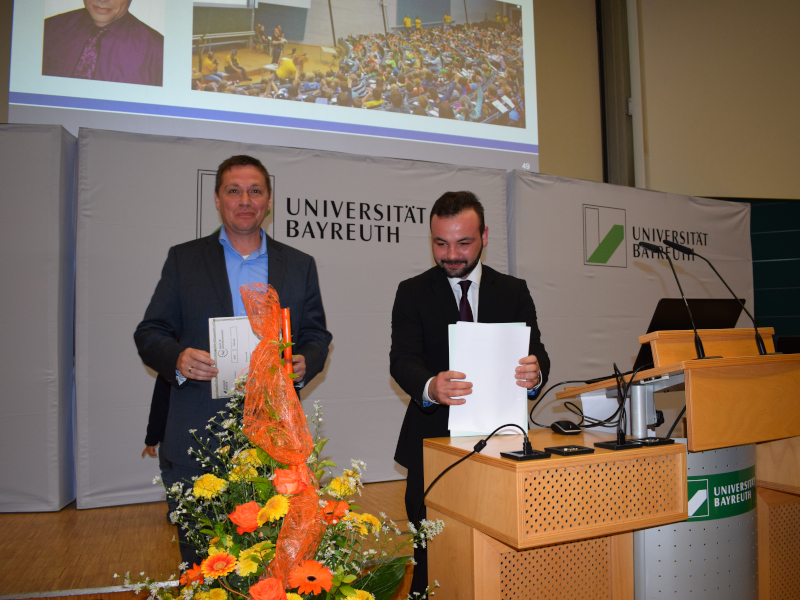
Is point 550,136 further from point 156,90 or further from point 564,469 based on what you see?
point 564,469

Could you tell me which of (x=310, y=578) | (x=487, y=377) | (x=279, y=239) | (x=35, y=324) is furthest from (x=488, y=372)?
(x=35, y=324)

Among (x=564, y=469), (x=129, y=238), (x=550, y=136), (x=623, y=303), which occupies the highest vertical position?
(x=550, y=136)

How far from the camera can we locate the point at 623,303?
15.7 ft

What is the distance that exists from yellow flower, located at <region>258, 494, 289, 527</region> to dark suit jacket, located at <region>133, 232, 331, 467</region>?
0.92 meters

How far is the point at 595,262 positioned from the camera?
4.71 metres

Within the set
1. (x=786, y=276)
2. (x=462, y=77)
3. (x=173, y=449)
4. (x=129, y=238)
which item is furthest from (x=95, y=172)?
(x=786, y=276)

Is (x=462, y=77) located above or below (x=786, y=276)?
above

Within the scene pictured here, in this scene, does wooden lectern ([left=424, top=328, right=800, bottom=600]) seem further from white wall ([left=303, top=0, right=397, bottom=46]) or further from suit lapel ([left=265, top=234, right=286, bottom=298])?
white wall ([left=303, top=0, right=397, bottom=46])

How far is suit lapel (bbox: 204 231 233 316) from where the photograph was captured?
5.77 feet

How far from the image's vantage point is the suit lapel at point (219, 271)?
176cm

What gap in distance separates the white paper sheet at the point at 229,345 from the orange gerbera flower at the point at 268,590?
830mm

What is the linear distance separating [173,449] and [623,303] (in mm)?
4125

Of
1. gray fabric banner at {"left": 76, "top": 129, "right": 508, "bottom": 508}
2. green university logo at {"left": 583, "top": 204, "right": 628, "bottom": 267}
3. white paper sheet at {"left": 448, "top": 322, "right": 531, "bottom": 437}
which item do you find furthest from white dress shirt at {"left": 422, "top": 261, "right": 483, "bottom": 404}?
green university logo at {"left": 583, "top": 204, "right": 628, "bottom": 267}

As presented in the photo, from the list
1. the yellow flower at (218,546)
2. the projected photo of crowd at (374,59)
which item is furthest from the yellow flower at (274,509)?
the projected photo of crowd at (374,59)
